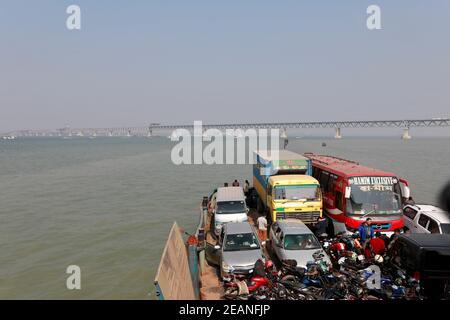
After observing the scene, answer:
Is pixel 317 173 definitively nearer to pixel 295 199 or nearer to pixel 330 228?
pixel 330 228

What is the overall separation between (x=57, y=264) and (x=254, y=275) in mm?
12090

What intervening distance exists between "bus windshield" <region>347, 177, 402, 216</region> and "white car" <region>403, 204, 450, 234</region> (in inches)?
45.5

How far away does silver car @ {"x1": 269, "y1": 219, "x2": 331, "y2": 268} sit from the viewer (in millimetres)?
10672

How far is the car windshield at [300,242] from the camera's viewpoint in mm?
11180

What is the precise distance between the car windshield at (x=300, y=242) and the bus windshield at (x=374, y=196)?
3.17 m

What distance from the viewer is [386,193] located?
13.7m

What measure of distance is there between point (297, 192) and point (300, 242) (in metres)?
3.92

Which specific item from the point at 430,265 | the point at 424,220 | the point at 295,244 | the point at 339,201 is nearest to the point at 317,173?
the point at 339,201

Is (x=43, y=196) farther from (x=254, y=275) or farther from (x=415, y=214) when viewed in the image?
(x=415, y=214)

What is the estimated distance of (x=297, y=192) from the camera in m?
14.9

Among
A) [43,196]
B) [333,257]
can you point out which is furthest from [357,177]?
[43,196]

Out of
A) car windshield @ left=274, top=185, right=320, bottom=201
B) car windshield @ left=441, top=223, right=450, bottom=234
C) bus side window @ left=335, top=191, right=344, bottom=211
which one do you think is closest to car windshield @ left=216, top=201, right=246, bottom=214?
car windshield @ left=274, top=185, right=320, bottom=201

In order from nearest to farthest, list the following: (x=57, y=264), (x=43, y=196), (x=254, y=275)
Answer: (x=254, y=275) < (x=57, y=264) < (x=43, y=196)

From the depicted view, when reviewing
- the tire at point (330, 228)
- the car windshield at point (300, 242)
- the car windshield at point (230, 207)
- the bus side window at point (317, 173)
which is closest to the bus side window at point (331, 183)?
the tire at point (330, 228)
